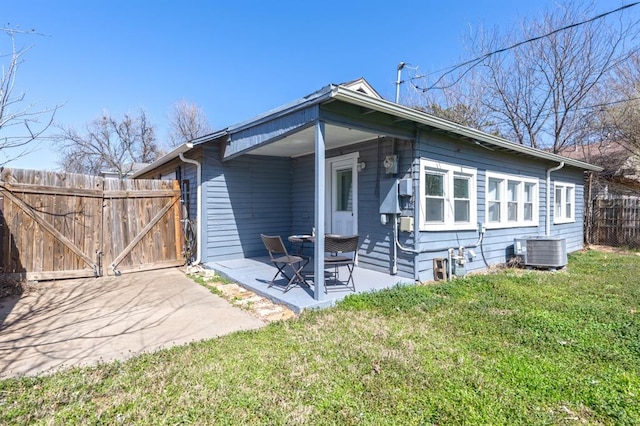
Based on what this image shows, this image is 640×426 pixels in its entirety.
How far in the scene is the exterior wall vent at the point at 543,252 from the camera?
683 centimetres

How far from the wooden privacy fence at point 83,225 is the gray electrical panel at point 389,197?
4445 millimetres

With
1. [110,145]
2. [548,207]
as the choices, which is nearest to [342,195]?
[548,207]

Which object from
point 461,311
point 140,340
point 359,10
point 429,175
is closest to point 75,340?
point 140,340

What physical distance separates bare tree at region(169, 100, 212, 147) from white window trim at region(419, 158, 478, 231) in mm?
21253

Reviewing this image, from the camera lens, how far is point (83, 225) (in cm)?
600

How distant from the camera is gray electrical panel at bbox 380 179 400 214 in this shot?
218 inches

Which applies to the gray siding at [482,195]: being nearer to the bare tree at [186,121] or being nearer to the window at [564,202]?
the window at [564,202]

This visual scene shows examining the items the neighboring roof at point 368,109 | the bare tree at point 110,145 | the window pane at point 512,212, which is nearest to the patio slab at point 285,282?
the neighboring roof at point 368,109

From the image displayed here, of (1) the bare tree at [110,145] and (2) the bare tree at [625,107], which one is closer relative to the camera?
(2) the bare tree at [625,107]

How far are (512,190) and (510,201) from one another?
1.20 feet

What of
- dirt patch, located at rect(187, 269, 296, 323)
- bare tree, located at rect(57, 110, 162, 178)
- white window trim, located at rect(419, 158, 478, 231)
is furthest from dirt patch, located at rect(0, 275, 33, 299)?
bare tree, located at rect(57, 110, 162, 178)

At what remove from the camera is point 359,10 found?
34.6 ft

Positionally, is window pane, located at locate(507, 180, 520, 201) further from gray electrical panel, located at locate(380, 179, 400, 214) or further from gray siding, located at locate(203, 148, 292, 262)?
gray siding, located at locate(203, 148, 292, 262)

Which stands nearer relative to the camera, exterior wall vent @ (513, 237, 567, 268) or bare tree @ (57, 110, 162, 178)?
exterior wall vent @ (513, 237, 567, 268)
